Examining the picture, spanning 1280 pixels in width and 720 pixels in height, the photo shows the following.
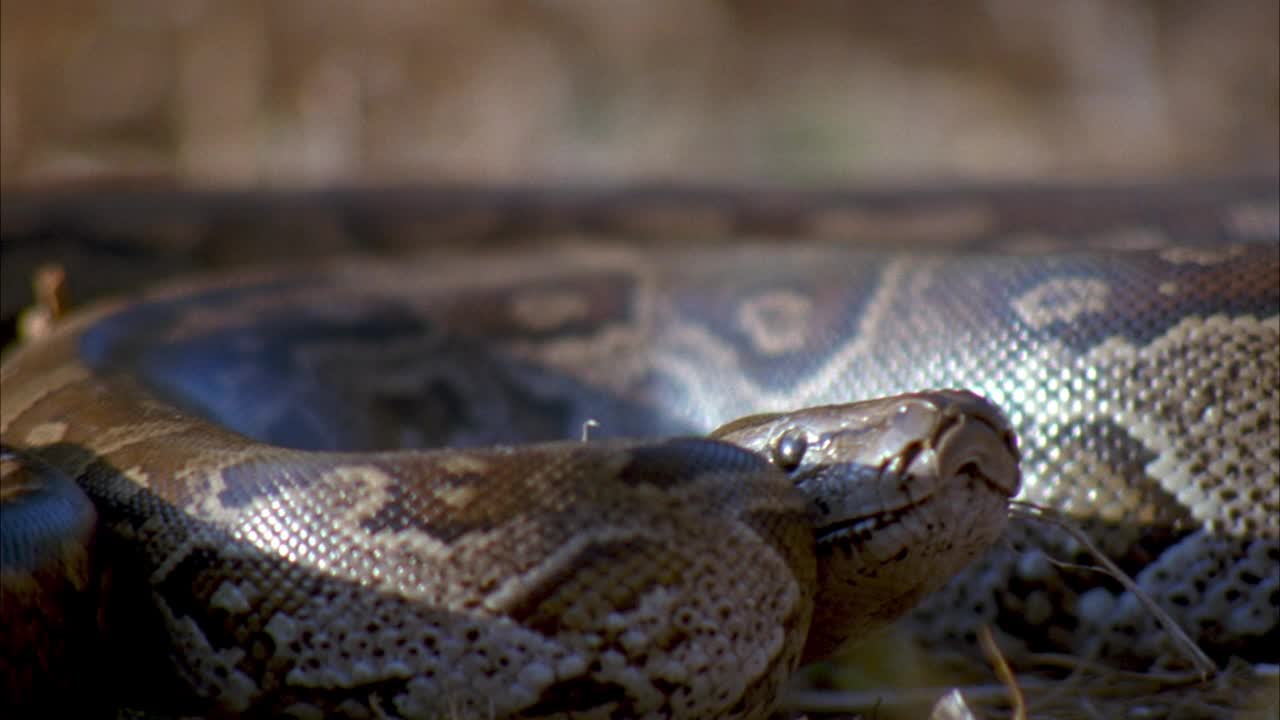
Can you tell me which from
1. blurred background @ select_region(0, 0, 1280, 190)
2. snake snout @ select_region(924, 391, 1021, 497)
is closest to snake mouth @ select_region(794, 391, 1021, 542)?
snake snout @ select_region(924, 391, 1021, 497)

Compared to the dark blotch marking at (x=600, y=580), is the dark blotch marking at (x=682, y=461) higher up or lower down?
higher up

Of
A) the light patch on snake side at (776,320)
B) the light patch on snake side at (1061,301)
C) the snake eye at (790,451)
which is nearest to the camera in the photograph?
the snake eye at (790,451)

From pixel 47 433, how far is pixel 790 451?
1945mm

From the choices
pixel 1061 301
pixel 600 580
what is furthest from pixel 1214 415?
pixel 600 580

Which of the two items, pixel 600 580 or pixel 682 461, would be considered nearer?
pixel 600 580

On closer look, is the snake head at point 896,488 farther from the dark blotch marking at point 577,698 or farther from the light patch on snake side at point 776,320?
the light patch on snake side at point 776,320

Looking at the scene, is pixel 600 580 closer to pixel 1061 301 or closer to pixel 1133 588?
pixel 1133 588

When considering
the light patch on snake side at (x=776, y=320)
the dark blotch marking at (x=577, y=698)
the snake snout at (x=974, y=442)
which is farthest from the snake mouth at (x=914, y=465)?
the light patch on snake side at (x=776, y=320)

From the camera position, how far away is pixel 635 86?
12.7 metres

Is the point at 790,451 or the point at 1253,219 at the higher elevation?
the point at 1253,219

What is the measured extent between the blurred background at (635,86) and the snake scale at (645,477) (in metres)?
4.14

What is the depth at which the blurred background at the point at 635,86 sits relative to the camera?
10.7m

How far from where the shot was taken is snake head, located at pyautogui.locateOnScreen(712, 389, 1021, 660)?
3.05 m

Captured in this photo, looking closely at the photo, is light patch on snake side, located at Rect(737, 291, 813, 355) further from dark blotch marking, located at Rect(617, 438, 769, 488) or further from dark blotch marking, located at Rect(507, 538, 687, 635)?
dark blotch marking, located at Rect(507, 538, 687, 635)
